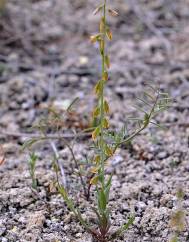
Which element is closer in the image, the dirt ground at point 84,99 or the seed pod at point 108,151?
the seed pod at point 108,151

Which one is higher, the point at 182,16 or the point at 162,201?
the point at 182,16

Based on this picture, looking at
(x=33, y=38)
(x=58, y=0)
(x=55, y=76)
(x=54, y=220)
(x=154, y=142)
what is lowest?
(x=54, y=220)

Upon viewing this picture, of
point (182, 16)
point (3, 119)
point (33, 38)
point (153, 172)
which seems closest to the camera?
point (153, 172)

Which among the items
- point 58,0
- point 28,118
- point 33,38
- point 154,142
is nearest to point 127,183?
point 154,142

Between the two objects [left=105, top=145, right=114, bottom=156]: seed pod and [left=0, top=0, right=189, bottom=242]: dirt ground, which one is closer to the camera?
[left=105, top=145, right=114, bottom=156]: seed pod

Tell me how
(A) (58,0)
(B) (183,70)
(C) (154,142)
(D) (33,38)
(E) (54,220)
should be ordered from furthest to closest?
(A) (58,0)
(D) (33,38)
(B) (183,70)
(C) (154,142)
(E) (54,220)

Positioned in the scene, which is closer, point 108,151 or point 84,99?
point 108,151

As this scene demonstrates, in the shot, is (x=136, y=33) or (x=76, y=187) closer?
(x=76, y=187)

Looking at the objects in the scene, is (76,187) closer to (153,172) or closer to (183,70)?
(153,172)
